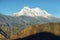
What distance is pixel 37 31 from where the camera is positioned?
150750 mm

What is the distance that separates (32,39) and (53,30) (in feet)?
99.0

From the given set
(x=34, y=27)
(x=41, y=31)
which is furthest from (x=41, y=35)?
(x=34, y=27)

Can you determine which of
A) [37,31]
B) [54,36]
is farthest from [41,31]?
[54,36]

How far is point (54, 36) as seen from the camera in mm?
134875

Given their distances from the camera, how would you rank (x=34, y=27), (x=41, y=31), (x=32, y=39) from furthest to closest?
(x=34, y=27)
(x=41, y=31)
(x=32, y=39)

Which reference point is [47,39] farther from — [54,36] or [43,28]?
[43,28]

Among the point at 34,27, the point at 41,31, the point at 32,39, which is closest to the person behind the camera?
the point at 32,39

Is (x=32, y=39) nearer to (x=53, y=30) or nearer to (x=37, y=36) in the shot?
(x=37, y=36)

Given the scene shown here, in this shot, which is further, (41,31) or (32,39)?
(41,31)

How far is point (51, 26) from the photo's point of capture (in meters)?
160

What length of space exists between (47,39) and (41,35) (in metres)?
5.18

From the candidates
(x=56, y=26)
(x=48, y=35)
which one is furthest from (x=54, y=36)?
(x=56, y=26)

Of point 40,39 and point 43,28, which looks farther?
point 43,28

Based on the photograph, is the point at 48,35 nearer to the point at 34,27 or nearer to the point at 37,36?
the point at 37,36
